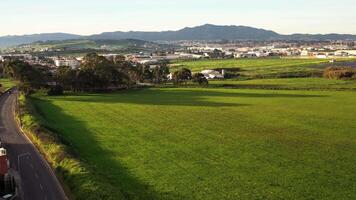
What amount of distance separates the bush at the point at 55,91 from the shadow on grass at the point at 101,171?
47.3 m

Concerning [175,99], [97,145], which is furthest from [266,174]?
[175,99]

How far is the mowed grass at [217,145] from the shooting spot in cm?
3944

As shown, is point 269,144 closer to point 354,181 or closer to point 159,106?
point 354,181

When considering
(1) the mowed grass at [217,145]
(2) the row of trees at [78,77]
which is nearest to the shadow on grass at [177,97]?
(1) the mowed grass at [217,145]

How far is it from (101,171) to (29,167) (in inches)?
309

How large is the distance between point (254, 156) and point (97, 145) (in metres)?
17.7

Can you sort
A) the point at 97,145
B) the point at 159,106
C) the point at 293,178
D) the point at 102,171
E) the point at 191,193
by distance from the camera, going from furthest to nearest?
1. the point at 159,106
2. the point at 97,145
3. the point at 102,171
4. the point at 293,178
5. the point at 191,193

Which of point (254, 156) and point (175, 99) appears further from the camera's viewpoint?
point (175, 99)

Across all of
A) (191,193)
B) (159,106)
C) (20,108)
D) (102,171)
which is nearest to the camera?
(191,193)

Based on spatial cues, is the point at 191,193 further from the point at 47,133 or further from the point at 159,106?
the point at 159,106

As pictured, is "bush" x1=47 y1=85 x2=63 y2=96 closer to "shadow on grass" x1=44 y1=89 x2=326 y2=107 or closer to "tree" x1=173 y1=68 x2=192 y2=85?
"shadow on grass" x1=44 y1=89 x2=326 y2=107

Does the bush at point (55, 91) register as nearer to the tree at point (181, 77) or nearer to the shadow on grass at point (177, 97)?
the shadow on grass at point (177, 97)

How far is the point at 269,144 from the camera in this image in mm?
54344

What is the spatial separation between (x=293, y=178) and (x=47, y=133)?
30.5 meters
